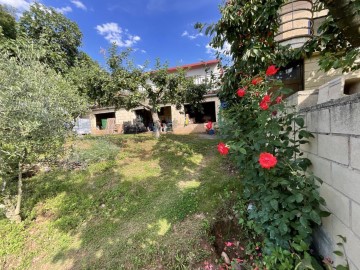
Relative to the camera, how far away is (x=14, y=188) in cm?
392

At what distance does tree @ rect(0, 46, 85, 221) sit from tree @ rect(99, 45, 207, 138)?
3519 mm

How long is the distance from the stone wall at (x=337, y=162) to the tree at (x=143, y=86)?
625 centimetres

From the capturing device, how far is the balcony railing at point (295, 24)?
3.87m

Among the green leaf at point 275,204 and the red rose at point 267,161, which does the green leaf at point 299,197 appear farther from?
the red rose at point 267,161

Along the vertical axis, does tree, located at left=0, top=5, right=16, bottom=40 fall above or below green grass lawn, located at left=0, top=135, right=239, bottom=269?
above

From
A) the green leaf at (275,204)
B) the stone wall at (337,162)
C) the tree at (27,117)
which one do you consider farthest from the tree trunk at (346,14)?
the tree at (27,117)

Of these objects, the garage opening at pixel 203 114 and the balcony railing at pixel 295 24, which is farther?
the garage opening at pixel 203 114

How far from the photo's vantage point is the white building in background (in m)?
12.5

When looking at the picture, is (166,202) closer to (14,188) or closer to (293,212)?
(293,212)

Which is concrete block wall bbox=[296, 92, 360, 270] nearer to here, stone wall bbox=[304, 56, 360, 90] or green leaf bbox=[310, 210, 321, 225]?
green leaf bbox=[310, 210, 321, 225]

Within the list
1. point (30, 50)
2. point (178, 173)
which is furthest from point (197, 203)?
point (30, 50)

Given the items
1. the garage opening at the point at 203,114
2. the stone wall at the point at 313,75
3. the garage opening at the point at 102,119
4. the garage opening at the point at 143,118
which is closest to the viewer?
the stone wall at the point at 313,75

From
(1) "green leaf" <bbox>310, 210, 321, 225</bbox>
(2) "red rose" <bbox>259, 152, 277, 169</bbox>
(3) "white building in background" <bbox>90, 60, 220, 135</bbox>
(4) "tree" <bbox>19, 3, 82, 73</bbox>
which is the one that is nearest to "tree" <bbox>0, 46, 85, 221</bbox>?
(2) "red rose" <bbox>259, 152, 277, 169</bbox>

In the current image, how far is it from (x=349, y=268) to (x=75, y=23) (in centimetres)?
2063
